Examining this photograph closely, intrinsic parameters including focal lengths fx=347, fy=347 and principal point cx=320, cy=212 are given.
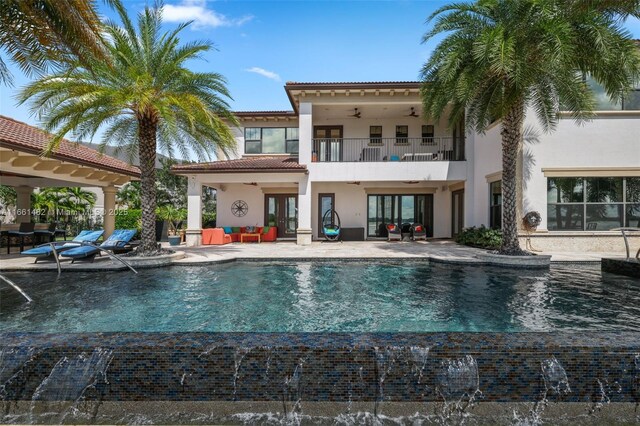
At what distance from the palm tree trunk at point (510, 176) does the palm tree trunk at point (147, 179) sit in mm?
12294

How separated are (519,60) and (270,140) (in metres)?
14.2

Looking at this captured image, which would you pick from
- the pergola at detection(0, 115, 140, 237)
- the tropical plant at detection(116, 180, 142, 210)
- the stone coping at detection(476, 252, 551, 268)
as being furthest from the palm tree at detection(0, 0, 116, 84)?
the tropical plant at detection(116, 180, 142, 210)

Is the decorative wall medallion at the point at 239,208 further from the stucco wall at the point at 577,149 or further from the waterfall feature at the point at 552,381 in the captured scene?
the waterfall feature at the point at 552,381

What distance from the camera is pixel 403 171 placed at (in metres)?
17.2

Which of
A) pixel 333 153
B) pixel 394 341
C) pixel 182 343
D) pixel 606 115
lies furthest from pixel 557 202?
Answer: pixel 182 343

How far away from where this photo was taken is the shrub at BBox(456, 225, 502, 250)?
1407cm

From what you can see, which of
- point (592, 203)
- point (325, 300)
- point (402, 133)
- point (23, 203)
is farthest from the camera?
point (402, 133)

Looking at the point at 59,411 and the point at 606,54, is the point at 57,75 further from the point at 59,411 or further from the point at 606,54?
the point at 606,54

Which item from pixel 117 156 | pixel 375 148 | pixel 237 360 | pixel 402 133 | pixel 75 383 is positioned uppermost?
pixel 402 133

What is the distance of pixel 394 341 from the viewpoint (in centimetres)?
359

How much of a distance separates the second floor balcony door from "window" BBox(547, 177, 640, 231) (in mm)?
10468

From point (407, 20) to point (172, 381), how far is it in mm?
14021

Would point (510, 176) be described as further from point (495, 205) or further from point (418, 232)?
point (418, 232)

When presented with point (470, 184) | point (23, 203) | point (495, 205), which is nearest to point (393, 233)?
point (470, 184)
